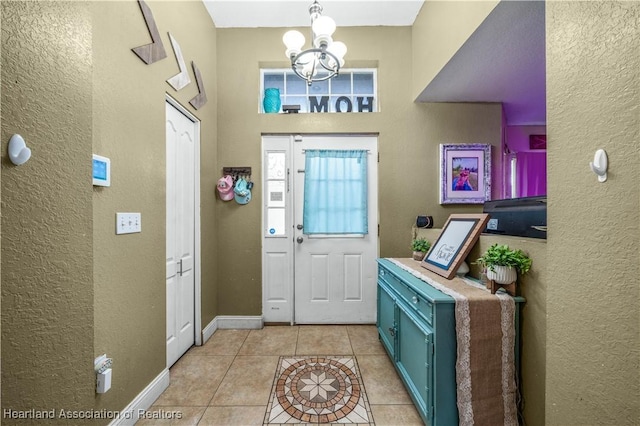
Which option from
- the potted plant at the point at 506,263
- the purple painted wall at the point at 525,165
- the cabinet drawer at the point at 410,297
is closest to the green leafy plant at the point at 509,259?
the potted plant at the point at 506,263

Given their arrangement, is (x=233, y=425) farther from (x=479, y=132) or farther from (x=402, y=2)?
(x=402, y=2)

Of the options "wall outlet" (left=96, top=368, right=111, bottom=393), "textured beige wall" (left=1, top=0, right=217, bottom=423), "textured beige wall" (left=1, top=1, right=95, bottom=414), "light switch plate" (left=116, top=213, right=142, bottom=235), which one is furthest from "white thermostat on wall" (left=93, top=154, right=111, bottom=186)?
"wall outlet" (left=96, top=368, right=111, bottom=393)

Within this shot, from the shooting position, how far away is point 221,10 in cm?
254

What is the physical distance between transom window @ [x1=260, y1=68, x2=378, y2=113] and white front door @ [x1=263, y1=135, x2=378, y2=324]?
38 centimetres

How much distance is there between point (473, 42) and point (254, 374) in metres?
→ 2.95

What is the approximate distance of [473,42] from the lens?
1.76 meters

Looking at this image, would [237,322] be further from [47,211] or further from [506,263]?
[506,263]

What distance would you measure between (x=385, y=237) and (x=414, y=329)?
1284 mm

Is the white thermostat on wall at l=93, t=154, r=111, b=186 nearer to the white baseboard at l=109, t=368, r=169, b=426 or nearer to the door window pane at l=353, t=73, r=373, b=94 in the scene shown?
the white baseboard at l=109, t=368, r=169, b=426

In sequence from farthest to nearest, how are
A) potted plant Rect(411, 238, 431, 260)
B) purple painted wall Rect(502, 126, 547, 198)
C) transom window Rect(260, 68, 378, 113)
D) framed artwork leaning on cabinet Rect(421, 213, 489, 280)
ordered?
purple painted wall Rect(502, 126, 547, 198)
transom window Rect(260, 68, 378, 113)
potted plant Rect(411, 238, 431, 260)
framed artwork leaning on cabinet Rect(421, 213, 489, 280)

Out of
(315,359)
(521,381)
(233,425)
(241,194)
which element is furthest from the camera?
(241,194)

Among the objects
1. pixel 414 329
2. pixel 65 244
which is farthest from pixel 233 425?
pixel 65 244

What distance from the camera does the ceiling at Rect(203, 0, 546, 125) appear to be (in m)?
1.67

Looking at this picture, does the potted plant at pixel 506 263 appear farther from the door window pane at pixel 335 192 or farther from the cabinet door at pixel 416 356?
the door window pane at pixel 335 192
